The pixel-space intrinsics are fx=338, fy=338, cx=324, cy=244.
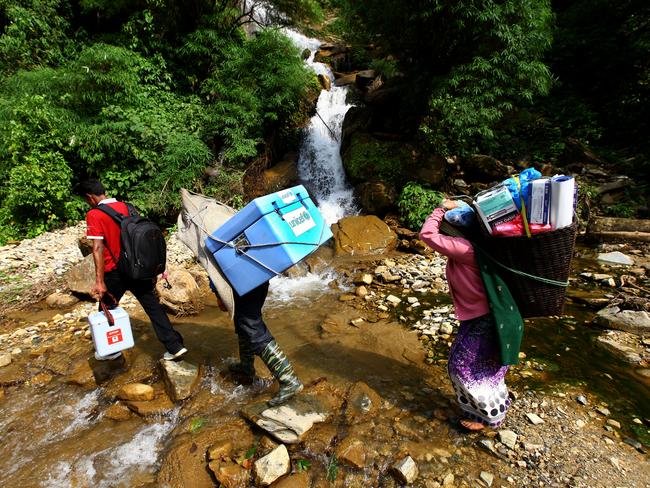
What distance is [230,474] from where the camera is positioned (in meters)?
2.33

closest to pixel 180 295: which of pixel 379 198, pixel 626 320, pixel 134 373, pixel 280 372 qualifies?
pixel 134 373

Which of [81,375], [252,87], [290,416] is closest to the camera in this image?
[290,416]

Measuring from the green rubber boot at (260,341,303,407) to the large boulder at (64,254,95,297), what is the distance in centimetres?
379

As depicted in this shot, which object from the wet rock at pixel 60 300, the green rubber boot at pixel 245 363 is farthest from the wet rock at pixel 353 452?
the wet rock at pixel 60 300

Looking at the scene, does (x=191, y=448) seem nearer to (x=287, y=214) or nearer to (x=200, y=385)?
(x=200, y=385)

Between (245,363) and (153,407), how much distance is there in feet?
2.91

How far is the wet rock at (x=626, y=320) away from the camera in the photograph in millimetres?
3701

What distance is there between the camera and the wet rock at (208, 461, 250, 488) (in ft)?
7.50

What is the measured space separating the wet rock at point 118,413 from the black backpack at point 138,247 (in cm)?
122

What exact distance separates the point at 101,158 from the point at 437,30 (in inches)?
325

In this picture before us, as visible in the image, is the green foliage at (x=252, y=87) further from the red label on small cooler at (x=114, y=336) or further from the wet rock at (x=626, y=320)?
the wet rock at (x=626, y=320)

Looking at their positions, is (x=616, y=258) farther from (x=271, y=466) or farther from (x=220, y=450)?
(x=220, y=450)

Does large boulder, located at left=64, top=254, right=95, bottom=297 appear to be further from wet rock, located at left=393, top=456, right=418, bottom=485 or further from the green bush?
wet rock, located at left=393, top=456, right=418, bottom=485

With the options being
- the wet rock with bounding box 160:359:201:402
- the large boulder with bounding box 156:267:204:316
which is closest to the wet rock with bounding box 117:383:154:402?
the wet rock with bounding box 160:359:201:402
